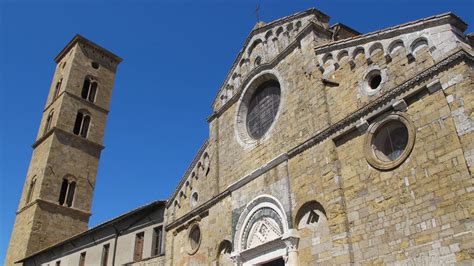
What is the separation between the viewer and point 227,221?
13.1 m

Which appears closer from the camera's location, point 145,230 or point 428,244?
point 428,244

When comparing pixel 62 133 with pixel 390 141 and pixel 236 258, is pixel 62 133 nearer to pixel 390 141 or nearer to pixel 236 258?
pixel 236 258

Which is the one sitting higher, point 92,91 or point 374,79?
point 92,91

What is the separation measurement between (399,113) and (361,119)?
3.05 ft

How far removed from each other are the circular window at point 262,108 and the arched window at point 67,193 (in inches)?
791

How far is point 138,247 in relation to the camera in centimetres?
1795

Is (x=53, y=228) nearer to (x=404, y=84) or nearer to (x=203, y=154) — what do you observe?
(x=203, y=154)

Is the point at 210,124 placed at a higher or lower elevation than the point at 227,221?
higher

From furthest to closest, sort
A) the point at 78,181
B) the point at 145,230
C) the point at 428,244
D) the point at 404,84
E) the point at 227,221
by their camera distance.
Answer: the point at 78,181
the point at 145,230
the point at 227,221
the point at 404,84
the point at 428,244

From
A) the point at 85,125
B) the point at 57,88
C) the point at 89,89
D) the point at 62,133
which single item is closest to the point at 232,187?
the point at 62,133

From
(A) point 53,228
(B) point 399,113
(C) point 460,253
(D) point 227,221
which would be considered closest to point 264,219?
(D) point 227,221

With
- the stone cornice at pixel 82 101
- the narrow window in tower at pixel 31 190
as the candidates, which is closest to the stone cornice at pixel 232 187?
the narrow window in tower at pixel 31 190

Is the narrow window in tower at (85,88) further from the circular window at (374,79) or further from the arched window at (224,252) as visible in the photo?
the circular window at (374,79)

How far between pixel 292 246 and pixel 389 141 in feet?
10.9
